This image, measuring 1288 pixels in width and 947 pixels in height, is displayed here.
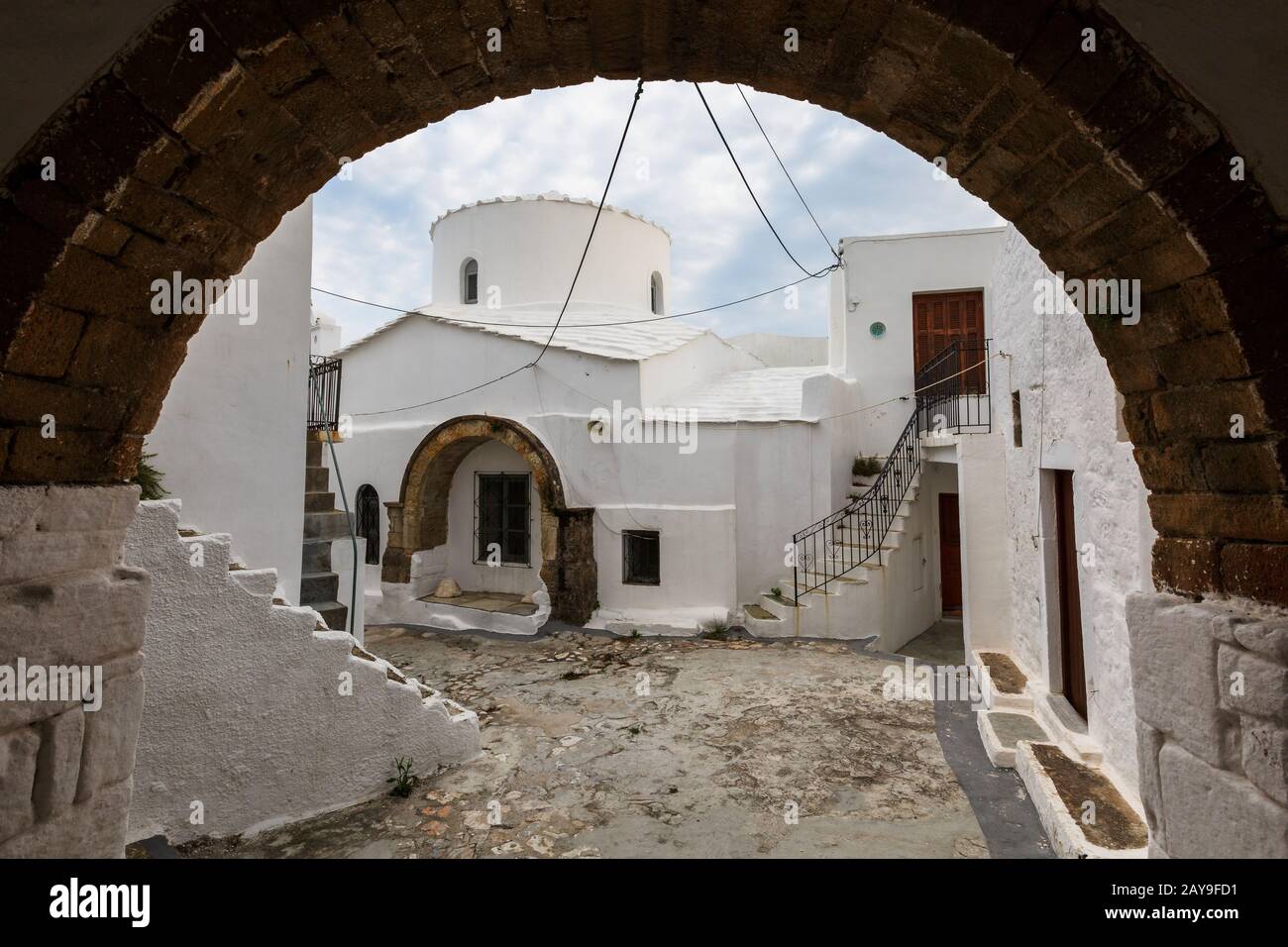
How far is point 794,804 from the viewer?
15.5 ft

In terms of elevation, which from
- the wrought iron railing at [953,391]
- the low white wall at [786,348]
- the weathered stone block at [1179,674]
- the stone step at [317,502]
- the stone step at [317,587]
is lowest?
the stone step at [317,587]

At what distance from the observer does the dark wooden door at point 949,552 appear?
11922 mm

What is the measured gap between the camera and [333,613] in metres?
5.52

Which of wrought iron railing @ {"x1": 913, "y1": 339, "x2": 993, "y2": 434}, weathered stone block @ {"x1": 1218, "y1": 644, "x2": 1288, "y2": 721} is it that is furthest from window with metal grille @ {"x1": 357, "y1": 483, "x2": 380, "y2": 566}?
weathered stone block @ {"x1": 1218, "y1": 644, "x2": 1288, "y2": 721}

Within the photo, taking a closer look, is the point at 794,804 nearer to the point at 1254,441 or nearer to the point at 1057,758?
the point at 1057,758

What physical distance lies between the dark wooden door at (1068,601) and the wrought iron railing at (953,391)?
16.4 feet

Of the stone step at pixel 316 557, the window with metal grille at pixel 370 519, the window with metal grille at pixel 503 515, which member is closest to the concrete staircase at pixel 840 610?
the window with metal grille at pixel 503 515

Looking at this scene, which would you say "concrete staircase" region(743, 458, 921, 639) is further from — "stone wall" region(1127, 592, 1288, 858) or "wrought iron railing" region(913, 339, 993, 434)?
"stone wall" region(1127, 592, 1288, 858)

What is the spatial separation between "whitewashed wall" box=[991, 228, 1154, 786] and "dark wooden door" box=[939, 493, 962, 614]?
5119 mm

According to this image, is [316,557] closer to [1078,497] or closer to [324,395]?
[324,395]

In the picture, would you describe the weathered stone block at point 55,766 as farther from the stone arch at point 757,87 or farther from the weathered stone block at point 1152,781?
the weathered stone block at point 1152,781

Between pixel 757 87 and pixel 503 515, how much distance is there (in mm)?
10317

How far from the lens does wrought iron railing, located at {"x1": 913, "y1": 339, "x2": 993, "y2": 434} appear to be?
416 inches

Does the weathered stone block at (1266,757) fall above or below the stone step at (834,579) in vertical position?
above
